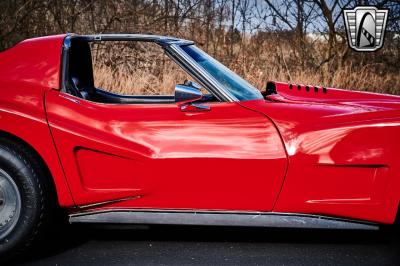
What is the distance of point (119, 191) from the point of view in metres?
3.31

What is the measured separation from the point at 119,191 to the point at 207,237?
810 mm

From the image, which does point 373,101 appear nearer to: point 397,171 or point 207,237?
point 397,171

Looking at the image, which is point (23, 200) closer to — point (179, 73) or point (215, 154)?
point (215, 154)

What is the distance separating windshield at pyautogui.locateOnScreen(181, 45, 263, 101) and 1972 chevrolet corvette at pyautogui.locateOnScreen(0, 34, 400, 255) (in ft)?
0.42

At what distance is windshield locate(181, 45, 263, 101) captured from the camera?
352 cm

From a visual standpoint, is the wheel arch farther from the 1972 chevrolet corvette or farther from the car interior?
the car interior

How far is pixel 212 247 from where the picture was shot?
11.8 feet

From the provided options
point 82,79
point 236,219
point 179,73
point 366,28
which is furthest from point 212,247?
point 366,28

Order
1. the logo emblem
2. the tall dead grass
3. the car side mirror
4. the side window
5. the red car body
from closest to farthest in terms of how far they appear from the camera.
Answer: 1. the red car body
2. the car side mirror
3. the side window
4. the tall dead grass
5. the logo emblem

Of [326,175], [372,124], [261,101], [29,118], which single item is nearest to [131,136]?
[29,118]

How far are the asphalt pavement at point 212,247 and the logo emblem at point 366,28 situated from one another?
960 centimetres

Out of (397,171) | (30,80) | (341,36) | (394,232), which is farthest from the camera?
(341,36)

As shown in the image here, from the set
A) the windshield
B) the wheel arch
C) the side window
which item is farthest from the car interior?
the side window

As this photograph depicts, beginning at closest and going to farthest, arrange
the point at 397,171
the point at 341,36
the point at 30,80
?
the point at 397,171 < the point at 30,80 < the point at 341,36
